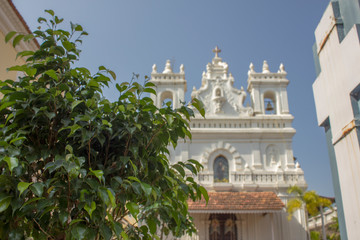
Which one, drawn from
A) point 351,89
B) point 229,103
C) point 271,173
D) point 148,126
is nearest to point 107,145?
point 148,126

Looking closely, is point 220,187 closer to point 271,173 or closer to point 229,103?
point 271,173

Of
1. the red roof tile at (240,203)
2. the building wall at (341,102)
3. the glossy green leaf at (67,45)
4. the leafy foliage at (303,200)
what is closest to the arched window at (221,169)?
the red roof tile at (240,203)

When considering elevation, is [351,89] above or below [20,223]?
above

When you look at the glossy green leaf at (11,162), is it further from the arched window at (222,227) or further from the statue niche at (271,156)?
the statue niche at (271,156)

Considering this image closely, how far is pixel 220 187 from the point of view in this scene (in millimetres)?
15812

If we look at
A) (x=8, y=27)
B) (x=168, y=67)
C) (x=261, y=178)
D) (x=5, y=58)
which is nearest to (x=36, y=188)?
(x=5, y=58)

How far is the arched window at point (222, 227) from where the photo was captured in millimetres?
15730

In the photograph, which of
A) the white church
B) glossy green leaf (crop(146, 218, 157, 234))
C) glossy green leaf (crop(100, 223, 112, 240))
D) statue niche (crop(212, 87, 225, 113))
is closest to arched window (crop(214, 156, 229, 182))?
the white church

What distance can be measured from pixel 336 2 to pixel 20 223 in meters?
3.49

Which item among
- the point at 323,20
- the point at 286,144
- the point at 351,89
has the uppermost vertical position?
the point at 286,144

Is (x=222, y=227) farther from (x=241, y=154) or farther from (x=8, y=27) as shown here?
(x=8, y=27)

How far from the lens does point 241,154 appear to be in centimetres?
1706

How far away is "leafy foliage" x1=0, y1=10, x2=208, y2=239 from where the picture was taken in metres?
2.31

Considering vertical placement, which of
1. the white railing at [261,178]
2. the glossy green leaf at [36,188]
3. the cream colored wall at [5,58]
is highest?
the white railing at [261,178]
